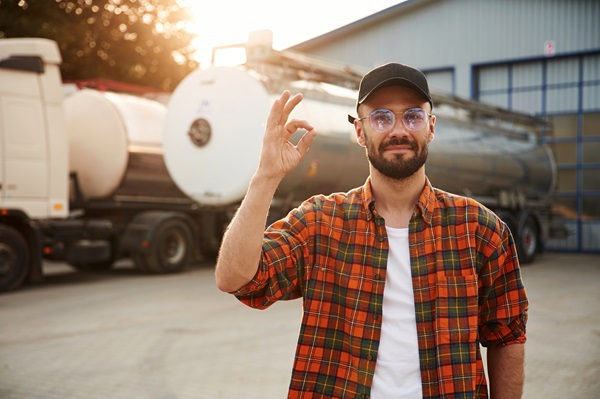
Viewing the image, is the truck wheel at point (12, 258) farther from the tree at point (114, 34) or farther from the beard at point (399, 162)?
the tree at point (114, 34)

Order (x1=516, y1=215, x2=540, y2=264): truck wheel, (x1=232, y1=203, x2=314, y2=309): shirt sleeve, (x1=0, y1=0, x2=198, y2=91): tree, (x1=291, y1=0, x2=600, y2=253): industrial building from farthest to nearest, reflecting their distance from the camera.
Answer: (x1=0, y1=0, x2=198, y2=91): tree → (x1=291, y1=0, x2=600, y2=253): industrial building → (x1=516, y1=215, x2=540, y2=264): truck wheel → (x1=232, y1=203, x2=314, y2=309): shirt sleeve

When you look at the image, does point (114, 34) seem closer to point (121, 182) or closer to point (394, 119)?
point (121, 182)

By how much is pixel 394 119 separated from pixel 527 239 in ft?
51.6

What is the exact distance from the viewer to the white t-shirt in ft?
7.32

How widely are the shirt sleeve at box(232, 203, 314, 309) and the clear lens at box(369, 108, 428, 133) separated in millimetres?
380

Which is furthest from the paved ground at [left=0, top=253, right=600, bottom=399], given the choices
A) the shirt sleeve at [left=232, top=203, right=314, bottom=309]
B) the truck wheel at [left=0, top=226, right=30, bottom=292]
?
the shirt sleeve at [left=232, top=203, right=314, bottom=309]

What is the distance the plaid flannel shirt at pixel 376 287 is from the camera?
227 cm

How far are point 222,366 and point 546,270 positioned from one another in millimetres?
10622

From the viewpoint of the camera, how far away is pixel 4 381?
5.97 metres

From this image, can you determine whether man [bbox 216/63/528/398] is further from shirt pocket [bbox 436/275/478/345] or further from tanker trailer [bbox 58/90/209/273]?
tanker trailer [bbox 58/90/209/273]

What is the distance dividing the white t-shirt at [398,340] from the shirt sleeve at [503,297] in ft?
0.96

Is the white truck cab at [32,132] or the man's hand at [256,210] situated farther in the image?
the white truck cab at [32,132]

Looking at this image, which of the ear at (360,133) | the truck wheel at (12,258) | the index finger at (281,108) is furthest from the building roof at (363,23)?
the index finger at (281,108)

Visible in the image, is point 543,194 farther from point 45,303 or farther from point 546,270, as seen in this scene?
point 45,303
